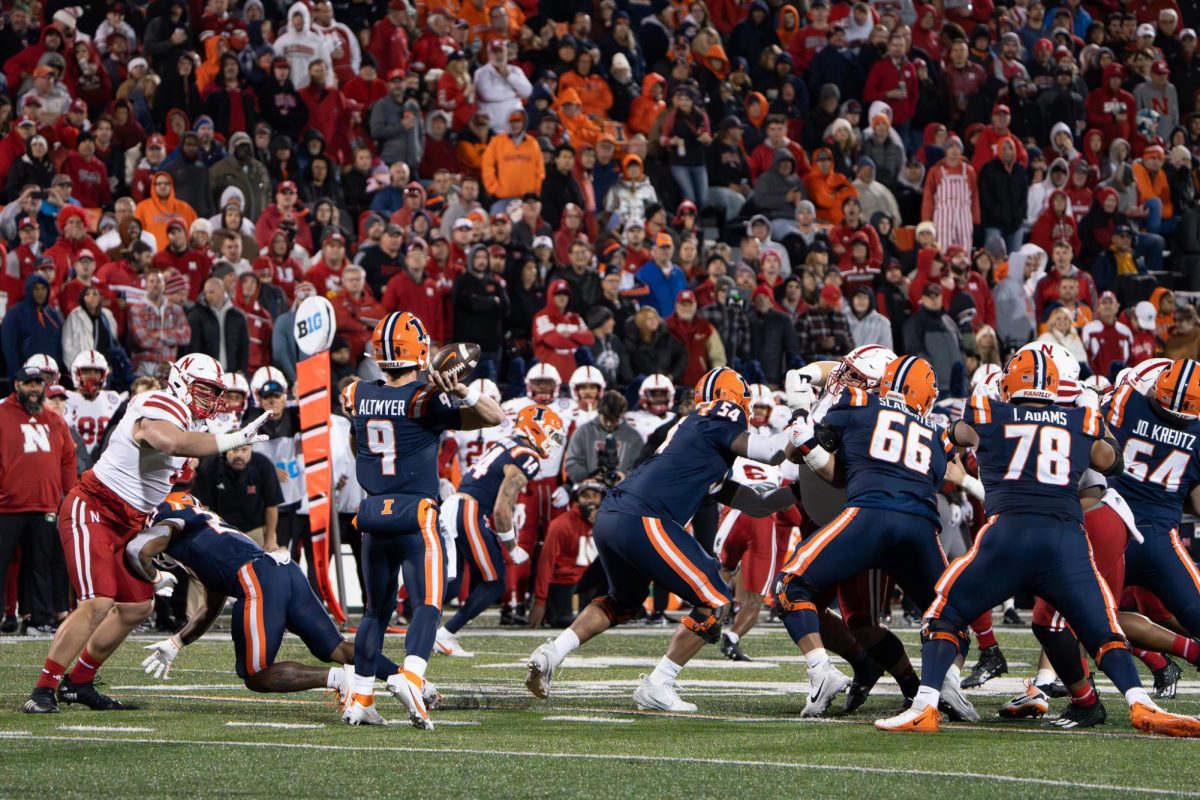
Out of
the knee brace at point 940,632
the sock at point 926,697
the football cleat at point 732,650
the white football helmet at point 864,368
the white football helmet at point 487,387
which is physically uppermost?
the white football helmet at point 864,368

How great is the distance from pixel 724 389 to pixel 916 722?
209 centimetres

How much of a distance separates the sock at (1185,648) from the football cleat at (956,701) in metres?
1.33

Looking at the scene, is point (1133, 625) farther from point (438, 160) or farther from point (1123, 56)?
point (1123, 56)

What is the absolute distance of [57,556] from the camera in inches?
525

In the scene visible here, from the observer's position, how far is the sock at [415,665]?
752 centimetres

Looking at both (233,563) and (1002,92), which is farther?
(1002,92)

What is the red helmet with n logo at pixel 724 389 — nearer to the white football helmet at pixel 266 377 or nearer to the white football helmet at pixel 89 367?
the white football helmet at pixel 266 377

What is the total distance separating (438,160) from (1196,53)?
11.3m

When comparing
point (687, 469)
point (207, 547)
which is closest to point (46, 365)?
point (207, 547)

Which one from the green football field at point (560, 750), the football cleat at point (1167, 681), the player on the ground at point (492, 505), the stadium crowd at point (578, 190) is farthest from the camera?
the stadium crowd at point (578, 190)

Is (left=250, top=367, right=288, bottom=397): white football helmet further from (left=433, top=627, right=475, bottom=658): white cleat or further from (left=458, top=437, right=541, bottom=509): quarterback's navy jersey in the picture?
(left=433, top=627, right=475, bottom=658): white cleat

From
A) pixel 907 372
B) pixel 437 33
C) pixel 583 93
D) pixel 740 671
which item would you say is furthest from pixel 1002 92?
pixel 907 372

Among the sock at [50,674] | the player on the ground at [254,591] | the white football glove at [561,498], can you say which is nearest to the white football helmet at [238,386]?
the white football glove at [561,498]

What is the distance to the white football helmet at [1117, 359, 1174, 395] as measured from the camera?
914 cm
